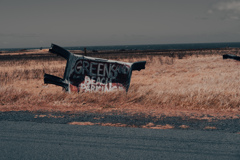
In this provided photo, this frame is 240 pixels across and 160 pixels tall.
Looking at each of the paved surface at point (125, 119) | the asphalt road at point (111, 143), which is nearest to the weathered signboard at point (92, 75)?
the paved surface at point (125, 119)

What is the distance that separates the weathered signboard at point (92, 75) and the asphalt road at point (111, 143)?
3.73m

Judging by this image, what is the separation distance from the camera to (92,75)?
838cm

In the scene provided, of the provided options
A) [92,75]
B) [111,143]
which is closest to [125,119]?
[111,143]

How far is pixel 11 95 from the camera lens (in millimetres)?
7609

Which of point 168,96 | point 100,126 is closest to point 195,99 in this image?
point 168,96

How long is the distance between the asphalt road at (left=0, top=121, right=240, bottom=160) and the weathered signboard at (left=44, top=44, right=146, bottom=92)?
12.3 feet

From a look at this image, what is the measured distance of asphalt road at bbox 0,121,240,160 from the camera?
3318 millimetres

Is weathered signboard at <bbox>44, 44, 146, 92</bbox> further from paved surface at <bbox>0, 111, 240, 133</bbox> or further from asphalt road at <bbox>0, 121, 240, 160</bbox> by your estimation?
asphalt road at <bbox>0, 121, 240, 160</bbox>

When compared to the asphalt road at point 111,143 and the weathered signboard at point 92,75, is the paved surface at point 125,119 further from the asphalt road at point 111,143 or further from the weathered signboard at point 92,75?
the weathered signboard at point 92,75

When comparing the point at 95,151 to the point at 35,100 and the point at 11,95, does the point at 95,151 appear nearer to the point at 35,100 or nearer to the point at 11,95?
the point at 35,100

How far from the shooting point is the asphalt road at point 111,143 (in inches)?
131

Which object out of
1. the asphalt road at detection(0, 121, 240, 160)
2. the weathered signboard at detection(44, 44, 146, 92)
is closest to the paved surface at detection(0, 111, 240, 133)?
the asphalt road at detection(0, 121, 240, 160)

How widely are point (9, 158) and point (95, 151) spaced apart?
122 cm

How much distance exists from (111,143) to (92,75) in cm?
486
